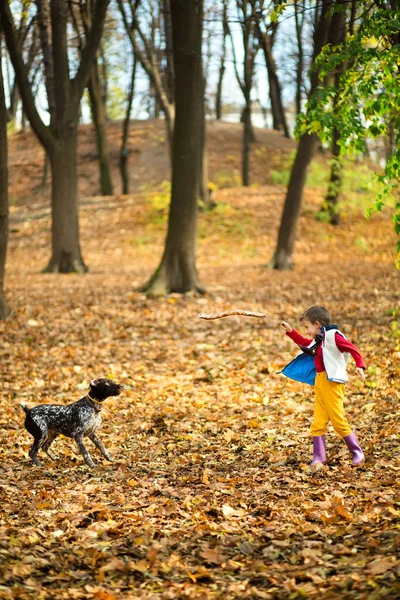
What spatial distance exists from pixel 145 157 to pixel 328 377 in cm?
3228

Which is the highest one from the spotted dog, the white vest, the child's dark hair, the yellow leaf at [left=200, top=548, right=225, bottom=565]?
the child's dark hair

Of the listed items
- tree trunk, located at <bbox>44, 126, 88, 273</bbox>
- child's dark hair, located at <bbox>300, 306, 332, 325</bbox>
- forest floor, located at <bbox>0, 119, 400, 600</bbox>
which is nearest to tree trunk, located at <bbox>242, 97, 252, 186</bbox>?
tree trunk, located at <bbox>44, 126, 88, 273</bbox>

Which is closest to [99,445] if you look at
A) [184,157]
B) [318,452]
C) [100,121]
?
[318,452]

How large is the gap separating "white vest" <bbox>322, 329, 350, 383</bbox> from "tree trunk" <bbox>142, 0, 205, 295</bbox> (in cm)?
843

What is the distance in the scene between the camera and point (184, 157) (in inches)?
560

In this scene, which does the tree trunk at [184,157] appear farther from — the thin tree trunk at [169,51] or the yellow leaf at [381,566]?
the yellow leaf at [381,566]

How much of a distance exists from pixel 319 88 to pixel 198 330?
5661 mm

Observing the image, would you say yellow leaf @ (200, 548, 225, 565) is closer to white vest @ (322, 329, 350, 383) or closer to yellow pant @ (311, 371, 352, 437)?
yellow pant @ (311, 371, 352, 437)

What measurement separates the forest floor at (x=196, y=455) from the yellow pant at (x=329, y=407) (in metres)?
0.39

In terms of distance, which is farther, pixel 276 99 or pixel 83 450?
pixel 276 99

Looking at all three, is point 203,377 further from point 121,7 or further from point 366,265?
point 121,7

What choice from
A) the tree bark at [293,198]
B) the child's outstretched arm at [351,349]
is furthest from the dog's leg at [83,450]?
the tree bark at [293,198]

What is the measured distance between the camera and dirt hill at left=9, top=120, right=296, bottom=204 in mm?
34281

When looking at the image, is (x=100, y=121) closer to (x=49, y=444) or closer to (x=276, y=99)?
(x=276, y=99)
